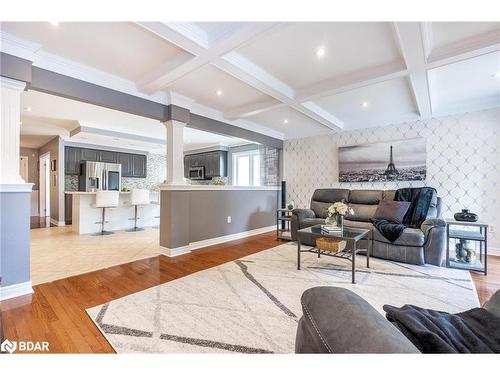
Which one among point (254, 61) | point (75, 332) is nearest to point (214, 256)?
point (75, 332)

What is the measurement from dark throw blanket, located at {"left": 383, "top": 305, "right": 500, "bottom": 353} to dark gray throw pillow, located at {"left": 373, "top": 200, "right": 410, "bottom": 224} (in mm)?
2859

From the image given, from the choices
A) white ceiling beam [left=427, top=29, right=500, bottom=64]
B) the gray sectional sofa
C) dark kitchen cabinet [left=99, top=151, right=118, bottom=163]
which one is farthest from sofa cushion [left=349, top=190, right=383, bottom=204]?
dark kitchen cabinet [left=99, top=151, right=118, bottom=163]

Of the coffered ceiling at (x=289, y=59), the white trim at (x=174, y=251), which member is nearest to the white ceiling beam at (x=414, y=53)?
the coffered ceiling at (x=289, y=59)

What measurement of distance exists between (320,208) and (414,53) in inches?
117

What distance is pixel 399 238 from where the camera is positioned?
3.22 meters

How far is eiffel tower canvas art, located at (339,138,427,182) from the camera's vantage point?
4.17 metres

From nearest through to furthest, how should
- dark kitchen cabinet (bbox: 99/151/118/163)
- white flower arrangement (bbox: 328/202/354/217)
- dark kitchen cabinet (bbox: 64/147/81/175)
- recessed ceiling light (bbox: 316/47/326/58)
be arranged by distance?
recessed ceiling light (bbox: 316/47/326/58), white flower arrangement (bbox: 328/202/354/217), dark kitchen cabinet (bbox: 64/147/81/175), dark kitchen cabinet (bbox: 99/151/118/163)

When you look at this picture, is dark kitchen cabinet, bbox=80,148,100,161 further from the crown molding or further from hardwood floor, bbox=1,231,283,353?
the crown molding

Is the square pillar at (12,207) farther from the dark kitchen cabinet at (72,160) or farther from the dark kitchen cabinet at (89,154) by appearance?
the dark kitchen cabinet at (89,154)

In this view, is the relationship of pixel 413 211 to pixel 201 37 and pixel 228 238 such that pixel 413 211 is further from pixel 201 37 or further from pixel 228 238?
pixel 201 37

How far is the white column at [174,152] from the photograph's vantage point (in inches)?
142

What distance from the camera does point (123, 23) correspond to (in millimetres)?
1997

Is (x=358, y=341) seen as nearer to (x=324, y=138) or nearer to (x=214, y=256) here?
(x=214, y=256)

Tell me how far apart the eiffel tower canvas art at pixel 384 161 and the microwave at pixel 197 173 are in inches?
173
